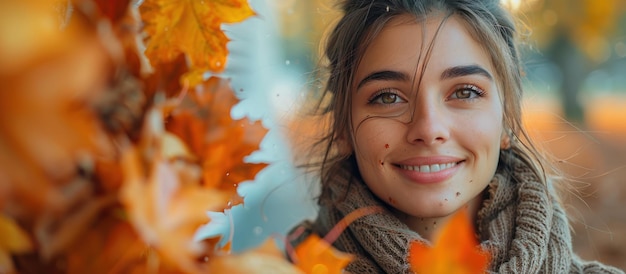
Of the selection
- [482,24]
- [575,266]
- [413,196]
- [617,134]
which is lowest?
[617,134]

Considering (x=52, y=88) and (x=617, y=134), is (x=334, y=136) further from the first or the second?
(x=617, y=134)

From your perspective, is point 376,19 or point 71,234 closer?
point 71,234

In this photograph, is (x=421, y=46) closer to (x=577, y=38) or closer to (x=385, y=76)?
(x=385, y=76)

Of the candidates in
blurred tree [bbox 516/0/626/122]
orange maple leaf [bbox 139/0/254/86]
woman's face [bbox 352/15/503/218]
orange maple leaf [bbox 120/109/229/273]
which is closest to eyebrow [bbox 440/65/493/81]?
woman's face [bbox 352/15/503/218]

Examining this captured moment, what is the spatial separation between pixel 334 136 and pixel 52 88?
1.60ft

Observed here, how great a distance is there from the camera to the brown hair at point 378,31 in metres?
0.64

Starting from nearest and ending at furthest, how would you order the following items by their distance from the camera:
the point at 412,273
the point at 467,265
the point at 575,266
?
the point at 467,265, the point at 412,273, the point at 575,266

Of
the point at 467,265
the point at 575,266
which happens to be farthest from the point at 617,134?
the point at 467,265

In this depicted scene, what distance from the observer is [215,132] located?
0.35m

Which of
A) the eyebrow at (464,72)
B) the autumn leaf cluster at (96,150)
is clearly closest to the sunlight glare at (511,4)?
the eyebrow at (464,72)

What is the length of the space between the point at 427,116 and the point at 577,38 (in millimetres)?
3556

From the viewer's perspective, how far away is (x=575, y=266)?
2.43ft

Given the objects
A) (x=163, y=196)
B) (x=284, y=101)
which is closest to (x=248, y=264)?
(x=163, y=196)

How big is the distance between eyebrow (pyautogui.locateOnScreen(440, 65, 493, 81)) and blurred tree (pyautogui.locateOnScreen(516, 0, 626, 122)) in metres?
2.80
